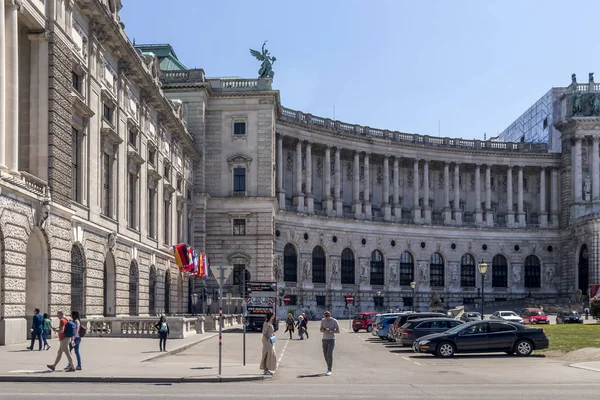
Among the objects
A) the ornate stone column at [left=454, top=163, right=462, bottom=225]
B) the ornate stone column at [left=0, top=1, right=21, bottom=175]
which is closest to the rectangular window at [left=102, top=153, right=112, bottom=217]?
the ornate stone column at [left=0, top=1, right=21, bottom=175]

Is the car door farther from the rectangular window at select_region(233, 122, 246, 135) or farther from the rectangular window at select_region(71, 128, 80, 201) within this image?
the rectangular window at select_region(233, 122, 246, 135)

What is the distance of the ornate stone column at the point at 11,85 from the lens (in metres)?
36.1

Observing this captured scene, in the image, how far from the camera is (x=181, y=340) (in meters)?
47.7

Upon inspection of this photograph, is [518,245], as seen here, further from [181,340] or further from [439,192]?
[181,340]

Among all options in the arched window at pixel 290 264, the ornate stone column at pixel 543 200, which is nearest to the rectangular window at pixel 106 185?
the arched window at pixel 290 264

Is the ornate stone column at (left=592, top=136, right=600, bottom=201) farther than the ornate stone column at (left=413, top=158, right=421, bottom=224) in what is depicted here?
Yes

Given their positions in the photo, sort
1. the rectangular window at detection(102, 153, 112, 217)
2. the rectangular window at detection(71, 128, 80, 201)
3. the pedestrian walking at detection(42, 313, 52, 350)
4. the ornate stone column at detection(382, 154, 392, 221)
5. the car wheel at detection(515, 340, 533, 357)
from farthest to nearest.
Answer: the ornate stone column at detection(382, 154, 392, 221)
the rectangular window at detection(102, 153, 112, 217)
the rectangular window at detection(71, 128, 80, 201)
the car wheel at detection(515, 340, 533, 357)
the pedestrian walking at detection(42, 313, 52, 350)

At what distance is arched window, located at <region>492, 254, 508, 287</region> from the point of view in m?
122

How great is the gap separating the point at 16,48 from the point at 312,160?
244ft

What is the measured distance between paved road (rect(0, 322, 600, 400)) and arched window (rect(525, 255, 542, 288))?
86.9 m

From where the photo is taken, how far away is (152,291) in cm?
6575

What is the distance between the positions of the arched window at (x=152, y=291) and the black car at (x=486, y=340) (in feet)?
97.0

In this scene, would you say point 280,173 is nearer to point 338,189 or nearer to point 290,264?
point 338,189

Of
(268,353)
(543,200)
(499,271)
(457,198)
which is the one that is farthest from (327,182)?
(268,353)
